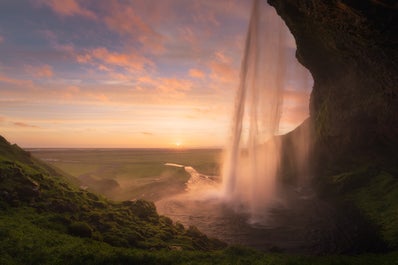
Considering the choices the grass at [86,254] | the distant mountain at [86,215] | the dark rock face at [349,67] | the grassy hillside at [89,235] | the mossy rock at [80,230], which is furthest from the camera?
the distant mountain at [86,215]

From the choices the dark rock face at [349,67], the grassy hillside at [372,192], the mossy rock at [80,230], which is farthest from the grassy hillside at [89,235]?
the dark rock face at [349,67]

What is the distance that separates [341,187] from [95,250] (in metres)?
46.4

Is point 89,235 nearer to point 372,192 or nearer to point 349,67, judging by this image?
point 349,67

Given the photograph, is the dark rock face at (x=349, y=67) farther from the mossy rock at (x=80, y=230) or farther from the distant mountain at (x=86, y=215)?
the mossy rock at (x=80, y=230)

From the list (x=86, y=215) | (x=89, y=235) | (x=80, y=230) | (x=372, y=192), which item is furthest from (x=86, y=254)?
(x=372, y=192)

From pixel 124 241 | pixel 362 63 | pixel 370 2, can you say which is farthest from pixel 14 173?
pixel 362 63

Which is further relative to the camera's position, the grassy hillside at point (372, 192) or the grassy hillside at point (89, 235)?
the grassy hillside at point (372, 192)

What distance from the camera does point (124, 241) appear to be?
86.2ft

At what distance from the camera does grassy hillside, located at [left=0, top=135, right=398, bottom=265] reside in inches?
844

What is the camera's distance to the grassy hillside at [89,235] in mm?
21438

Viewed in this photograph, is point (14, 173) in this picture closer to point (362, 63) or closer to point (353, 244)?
point (353, 244)

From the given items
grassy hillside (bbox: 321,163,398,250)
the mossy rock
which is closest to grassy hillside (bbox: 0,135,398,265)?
the mossy rock

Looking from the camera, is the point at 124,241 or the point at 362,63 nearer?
the point at 124,241

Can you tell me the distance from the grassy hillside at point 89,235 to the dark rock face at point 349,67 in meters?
18.7
